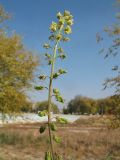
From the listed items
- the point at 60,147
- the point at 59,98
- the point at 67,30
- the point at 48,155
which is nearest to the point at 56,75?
the point at 59,98

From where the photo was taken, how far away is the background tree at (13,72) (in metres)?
24.7

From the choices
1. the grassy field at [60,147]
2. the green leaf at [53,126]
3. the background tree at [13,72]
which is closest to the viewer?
the green leaf at [53,126]

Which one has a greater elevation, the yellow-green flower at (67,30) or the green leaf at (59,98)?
the yellow-green flower at (67,30)

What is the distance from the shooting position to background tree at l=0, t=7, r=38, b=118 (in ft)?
81.0

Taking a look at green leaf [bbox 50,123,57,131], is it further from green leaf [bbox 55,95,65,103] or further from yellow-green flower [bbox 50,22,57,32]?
yellow-green flower [bbox 50,22,57,32]

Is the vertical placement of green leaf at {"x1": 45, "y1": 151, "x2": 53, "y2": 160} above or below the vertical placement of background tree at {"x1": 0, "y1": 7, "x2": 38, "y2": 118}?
below

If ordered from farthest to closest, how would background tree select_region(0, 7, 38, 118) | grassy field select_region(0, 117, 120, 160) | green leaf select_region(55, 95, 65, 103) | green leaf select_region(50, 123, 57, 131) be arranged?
background tree select_region(0, 7, 38, 118), grassy field select_region(0, 117, 120, 160), green leaf select_region(55, 95, 65, 103), green leaf select_region(50, 123, 57, 131)

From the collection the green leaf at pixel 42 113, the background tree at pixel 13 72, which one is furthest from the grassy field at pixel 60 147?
the green leaf at pixel 42 113

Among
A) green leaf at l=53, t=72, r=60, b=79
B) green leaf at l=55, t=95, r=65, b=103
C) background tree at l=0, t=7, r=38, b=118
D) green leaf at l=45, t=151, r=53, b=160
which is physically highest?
background tree at l=0, t=7, r=38, b=118

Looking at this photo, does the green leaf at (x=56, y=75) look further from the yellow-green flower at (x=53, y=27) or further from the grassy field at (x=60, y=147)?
the grassy field at (x=60, y=147)

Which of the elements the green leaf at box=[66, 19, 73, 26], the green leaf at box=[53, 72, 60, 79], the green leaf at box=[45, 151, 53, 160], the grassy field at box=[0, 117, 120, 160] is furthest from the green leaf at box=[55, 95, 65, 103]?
the grassy field at box=[0, 117, 120, 160]

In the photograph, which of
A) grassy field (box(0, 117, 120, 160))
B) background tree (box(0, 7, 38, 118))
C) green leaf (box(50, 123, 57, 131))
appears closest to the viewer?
green leaf (box(50, 123, 57, 131))

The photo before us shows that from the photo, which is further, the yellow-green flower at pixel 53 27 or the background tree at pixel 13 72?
the background tree at pixel 13 72

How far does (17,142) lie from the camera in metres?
24.0
